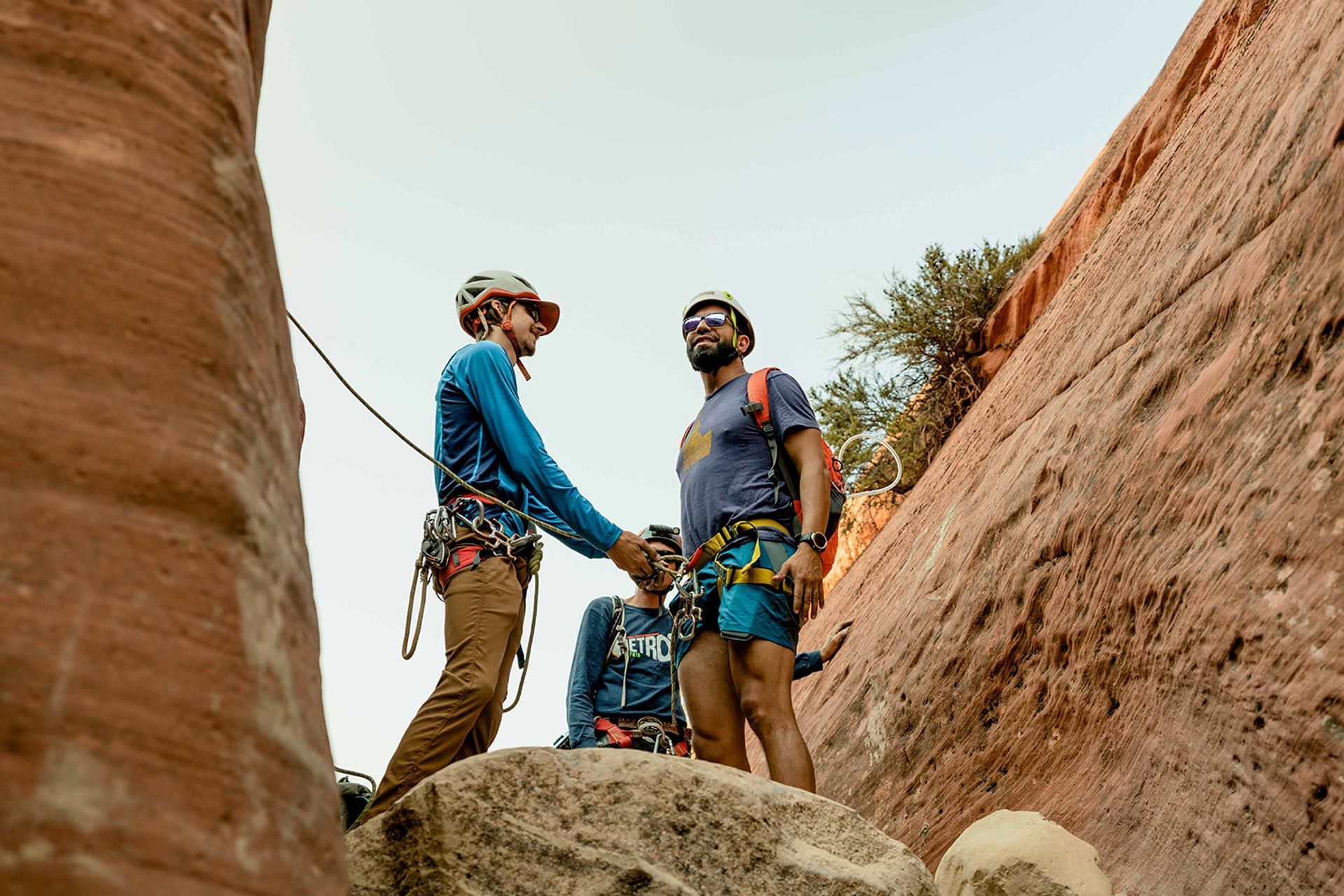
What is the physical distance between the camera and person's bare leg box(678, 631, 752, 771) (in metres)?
5.34

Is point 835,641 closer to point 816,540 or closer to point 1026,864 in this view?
point 816,540

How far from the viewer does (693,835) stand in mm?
3262

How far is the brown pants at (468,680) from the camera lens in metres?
4.33

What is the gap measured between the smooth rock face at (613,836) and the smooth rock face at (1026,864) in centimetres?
57

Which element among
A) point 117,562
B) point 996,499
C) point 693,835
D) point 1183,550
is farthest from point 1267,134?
point 117,562

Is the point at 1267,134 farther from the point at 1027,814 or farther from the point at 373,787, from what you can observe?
the point at 373,787

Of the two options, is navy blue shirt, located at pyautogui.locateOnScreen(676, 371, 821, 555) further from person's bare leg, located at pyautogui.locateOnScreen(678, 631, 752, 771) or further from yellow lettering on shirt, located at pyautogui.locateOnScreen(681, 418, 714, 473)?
person's bare leg, located at pyautogui.locateOnScreen(678, 631, 752, 771)

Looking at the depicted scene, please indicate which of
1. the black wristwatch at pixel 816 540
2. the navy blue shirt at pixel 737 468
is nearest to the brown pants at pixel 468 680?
the navy blue shirt at pixel 737 468

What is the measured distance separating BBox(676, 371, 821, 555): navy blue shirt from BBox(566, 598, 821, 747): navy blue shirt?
4.64 feet

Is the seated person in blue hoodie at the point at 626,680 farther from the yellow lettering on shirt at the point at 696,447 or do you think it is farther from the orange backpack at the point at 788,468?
the orange backpack at the point at 788,468

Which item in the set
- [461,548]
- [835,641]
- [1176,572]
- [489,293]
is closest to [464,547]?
[461,548]

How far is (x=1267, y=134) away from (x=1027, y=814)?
2.91 metres

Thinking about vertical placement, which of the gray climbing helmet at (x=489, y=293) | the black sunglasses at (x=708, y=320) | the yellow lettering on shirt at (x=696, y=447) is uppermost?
the gray climbing helmet at (x=489, y=293)

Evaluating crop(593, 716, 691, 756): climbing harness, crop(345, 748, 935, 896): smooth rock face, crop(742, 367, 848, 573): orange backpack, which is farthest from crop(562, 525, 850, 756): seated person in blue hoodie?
crop(345, 748, 935, 896): smooth rock face
